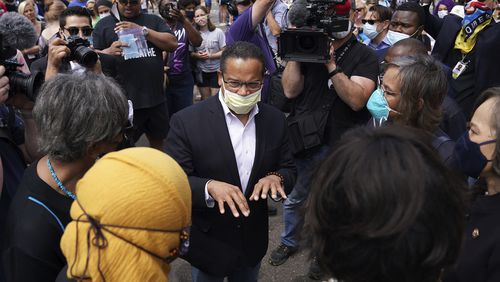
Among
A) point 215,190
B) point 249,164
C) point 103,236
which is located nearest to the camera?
point 103,236

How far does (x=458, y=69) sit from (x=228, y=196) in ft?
10.2

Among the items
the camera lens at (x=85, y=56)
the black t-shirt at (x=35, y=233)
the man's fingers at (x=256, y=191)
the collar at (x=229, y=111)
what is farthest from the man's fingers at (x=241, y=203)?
the camera lens at (x=85, y=56)

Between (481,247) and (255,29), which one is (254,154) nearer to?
(481,247)

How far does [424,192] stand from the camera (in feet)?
2.99

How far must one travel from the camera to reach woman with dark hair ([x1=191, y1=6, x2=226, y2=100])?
18.5 ft

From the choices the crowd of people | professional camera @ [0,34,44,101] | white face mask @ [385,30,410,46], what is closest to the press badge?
the crowd of people

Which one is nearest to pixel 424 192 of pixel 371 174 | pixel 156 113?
pixel 371 174

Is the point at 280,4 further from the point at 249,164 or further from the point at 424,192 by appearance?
the point at 424,192

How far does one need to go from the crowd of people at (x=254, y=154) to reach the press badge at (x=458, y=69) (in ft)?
0.17

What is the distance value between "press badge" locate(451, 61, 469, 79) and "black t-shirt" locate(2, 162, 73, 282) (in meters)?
3.75

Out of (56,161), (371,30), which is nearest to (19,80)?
(56,161)

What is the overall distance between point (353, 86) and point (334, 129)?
1.21ft

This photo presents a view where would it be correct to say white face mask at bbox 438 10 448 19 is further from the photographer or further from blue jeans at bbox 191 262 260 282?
blue jeans at bbox 191 262 260 282

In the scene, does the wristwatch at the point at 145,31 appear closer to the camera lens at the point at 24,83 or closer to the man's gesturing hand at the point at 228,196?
the camera lens at the point at 24,83
